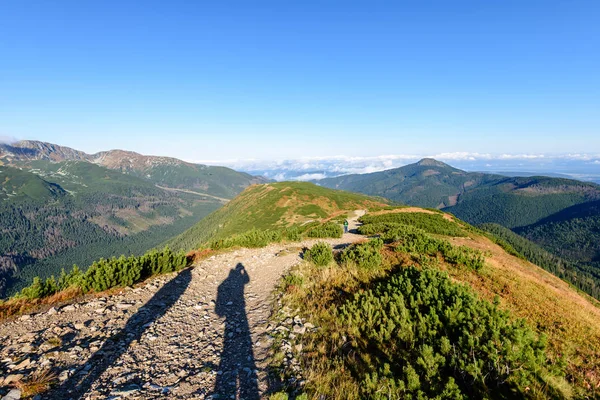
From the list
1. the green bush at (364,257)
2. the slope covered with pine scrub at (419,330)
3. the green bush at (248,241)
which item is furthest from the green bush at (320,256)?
the green bush at (248,241)

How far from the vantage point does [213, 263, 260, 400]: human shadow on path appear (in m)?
6.39

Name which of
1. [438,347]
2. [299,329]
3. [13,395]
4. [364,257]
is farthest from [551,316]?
[13,395]

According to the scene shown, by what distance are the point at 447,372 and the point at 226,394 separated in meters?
5.15

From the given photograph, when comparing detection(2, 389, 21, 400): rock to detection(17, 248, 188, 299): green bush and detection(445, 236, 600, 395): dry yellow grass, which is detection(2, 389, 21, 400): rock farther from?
detection(445, 236, 600, 395): dry yellow grass

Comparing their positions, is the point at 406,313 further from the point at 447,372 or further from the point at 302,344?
the point at 302,344

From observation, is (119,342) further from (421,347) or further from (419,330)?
(419,330)

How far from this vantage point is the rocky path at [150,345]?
250 inches

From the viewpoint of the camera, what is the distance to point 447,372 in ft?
20.4

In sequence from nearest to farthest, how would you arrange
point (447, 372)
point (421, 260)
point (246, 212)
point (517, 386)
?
point (517, 386), point (447, 372), point (421, 260), point (246, 212)

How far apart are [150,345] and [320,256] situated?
10302 mm

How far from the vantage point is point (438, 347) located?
22.1ft

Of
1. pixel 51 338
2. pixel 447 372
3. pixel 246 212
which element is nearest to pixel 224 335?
pixel 51 338

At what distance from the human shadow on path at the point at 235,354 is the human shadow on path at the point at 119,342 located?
2.21 metres

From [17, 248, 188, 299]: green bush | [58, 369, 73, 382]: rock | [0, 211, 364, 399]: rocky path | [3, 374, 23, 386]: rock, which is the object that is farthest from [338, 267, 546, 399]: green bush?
[17, 248, 188, 299]: green bush
